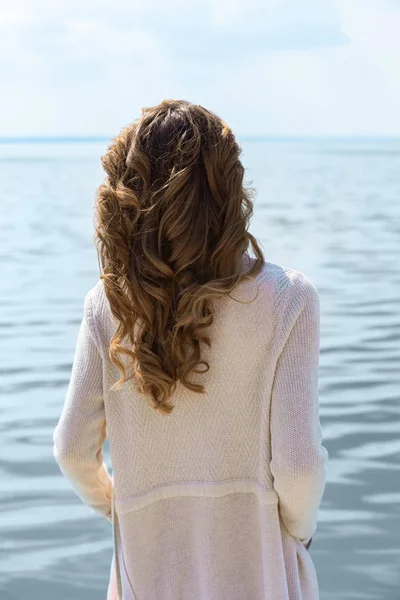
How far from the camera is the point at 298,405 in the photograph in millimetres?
2045

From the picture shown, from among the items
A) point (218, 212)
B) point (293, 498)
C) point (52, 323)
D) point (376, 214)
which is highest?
point (218, 212)

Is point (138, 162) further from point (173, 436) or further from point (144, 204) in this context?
point (173, 436)

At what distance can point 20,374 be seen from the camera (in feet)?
22.6

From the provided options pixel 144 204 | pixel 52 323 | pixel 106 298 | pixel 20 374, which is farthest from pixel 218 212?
pixel 52 323

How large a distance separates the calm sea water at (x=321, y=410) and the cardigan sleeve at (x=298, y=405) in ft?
4.01

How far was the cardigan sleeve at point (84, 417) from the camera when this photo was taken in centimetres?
216

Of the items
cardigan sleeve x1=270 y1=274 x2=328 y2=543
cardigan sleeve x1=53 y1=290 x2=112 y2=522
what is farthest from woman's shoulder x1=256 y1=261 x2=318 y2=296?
cardigan sleeve x1=53 y1=290 x2=112 y2=522

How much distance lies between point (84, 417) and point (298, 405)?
465 mm

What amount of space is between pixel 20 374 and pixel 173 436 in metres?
4.89

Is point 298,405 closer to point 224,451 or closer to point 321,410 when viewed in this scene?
point 224,451

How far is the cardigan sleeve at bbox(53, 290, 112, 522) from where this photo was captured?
2.16 m

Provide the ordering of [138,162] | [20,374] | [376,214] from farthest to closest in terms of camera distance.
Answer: [376,214] → [20,374] → [138,162]

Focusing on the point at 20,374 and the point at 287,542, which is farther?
the point at 20,374

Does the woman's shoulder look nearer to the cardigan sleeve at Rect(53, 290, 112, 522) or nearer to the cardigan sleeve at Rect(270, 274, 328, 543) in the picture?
the cardigan sleeve at Rect(270, 274, 328, 543)
